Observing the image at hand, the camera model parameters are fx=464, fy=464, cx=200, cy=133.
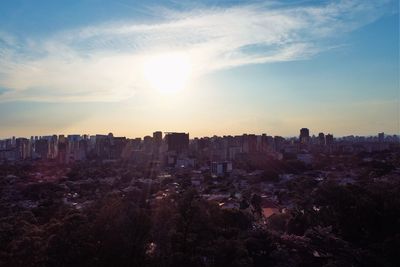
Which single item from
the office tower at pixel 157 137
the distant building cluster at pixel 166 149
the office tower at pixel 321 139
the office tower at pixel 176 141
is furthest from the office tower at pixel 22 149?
the office tower at pixel 321 139

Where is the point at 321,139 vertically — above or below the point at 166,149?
above

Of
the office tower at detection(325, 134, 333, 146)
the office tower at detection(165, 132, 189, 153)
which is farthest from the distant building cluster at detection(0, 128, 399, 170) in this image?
the office tower at detection(325, 134, 333, 146)

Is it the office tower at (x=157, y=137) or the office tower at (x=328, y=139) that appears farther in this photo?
the office tower at (x=328, y=139)

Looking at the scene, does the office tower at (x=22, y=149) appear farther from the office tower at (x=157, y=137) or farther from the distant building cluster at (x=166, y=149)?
the office tower at (x=157, y=137)

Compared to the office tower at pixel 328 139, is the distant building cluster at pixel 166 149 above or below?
below

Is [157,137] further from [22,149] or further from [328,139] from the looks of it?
[328,139]

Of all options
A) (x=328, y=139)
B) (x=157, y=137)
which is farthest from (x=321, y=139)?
(x=157, y=137)

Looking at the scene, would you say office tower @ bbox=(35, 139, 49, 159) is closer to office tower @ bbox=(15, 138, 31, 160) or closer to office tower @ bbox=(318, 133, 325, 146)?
office tower @ bbox=(15, 138, 31, 160)

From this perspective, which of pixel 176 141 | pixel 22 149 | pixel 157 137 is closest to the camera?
pixel 176 141
